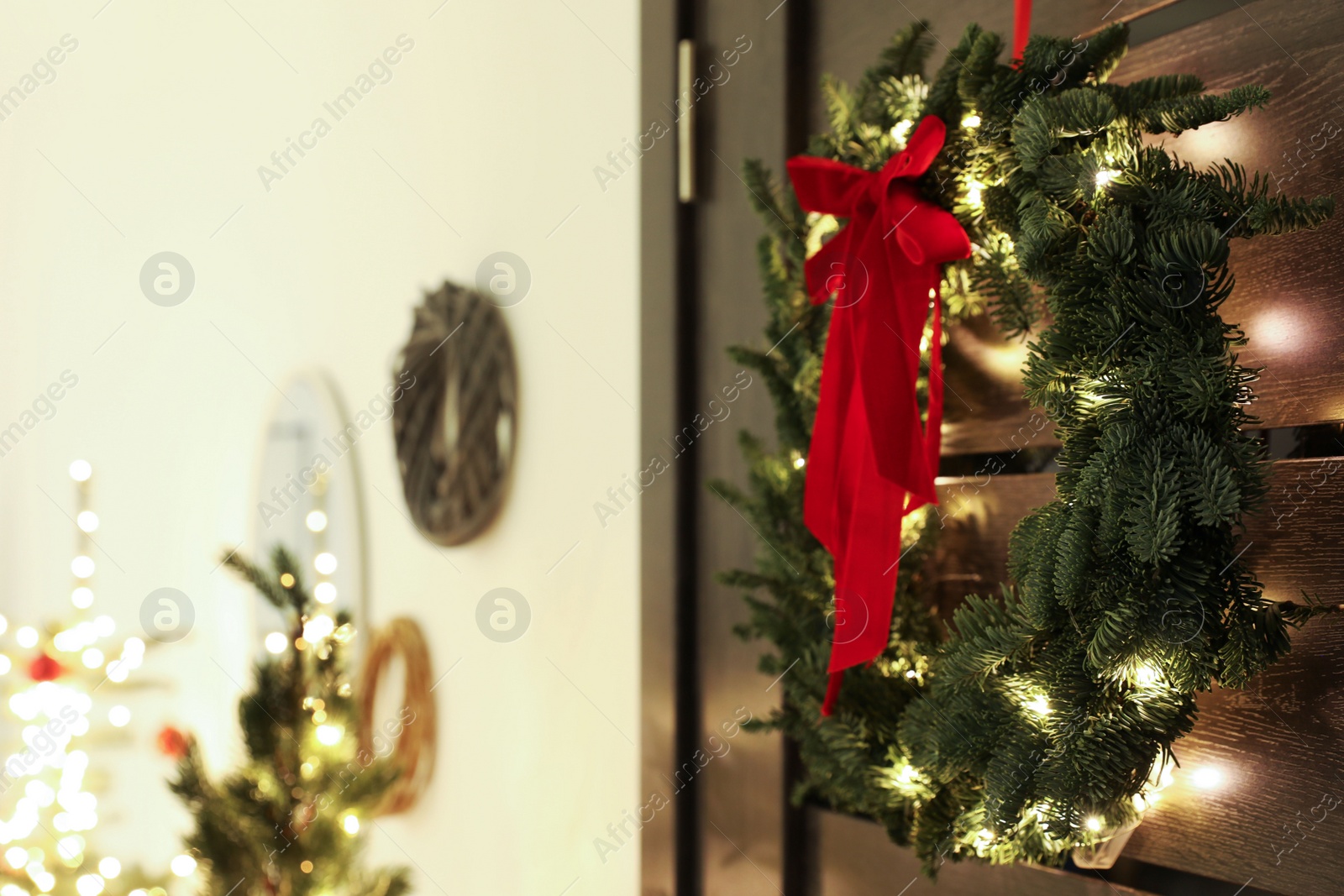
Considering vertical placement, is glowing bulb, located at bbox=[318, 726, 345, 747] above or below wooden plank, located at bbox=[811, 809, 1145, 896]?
below

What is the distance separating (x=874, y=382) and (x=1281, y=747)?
1.19 feet

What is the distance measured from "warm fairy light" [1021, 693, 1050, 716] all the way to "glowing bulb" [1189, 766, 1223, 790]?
0.63ft

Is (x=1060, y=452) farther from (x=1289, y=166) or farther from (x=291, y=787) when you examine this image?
(x=291, y=787)

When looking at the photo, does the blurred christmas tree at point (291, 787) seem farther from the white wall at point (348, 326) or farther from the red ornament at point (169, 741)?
the red ornament at point (169, 741)

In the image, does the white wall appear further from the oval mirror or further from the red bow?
the red bow

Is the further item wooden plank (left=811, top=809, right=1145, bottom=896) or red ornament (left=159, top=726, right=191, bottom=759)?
red ornament (left=159, top=726, right=191, bottom=759)

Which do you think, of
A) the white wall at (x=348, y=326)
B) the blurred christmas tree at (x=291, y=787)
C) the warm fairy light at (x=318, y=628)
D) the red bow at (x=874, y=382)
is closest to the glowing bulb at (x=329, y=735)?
the blurred christmas tree at (x=291, y=787)

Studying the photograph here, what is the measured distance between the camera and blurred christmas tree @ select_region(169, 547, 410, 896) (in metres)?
0.99

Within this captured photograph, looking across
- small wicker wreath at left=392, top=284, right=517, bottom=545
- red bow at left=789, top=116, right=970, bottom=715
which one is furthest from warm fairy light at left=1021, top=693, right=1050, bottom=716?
small wicker wreath at left=392, top=284, right=517, bottom=545

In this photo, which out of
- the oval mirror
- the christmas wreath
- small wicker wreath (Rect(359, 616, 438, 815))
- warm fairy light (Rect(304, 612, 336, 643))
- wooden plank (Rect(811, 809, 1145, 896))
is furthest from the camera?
the oval mirror

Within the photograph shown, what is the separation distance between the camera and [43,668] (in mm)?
2104

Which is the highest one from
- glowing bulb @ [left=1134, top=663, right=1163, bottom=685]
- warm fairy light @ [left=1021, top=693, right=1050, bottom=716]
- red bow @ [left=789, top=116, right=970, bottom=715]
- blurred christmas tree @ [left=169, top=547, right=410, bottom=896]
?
red bow @ [left=789, top=116, right=970, bottom=715]

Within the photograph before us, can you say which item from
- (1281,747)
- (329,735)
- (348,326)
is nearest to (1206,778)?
(1281,747)

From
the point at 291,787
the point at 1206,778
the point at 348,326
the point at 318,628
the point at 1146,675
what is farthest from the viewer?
the point at 348,326
